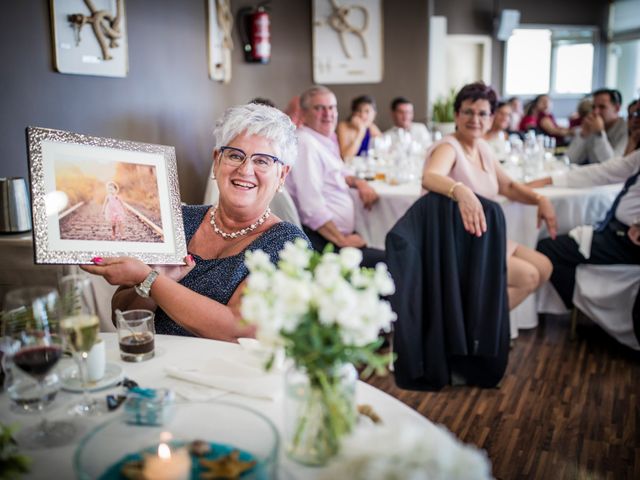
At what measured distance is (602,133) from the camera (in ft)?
17.8

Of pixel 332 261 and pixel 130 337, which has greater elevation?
pixel 332 261

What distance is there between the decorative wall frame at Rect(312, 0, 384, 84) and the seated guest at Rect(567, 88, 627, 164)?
288 cm

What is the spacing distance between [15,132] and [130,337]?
173 centimetres

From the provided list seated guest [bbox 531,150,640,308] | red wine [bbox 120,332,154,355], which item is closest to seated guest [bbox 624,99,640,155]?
seated guest [bbox 531,150,640,308]

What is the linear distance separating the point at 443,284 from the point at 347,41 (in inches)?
207

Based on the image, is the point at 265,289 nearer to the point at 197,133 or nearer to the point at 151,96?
the point at 151,96

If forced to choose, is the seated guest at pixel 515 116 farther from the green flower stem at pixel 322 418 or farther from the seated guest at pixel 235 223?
the green flower stem at pixel 322 418

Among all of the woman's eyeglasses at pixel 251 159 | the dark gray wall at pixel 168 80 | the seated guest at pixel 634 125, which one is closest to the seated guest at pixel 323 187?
the dark gray wall at pixel 168 80

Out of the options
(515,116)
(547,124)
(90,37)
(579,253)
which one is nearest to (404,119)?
(547,124)

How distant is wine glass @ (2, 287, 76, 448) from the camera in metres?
1.08

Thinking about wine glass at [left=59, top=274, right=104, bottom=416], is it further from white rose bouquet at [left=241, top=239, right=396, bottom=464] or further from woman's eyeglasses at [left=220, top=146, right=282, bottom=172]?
woman's eyeglasses at [left=220, top=146, right=282, bottom=172]

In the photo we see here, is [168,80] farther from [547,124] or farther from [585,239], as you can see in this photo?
[547,124]

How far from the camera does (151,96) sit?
12.9ft

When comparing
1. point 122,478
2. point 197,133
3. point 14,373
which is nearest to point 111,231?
point 14,373
